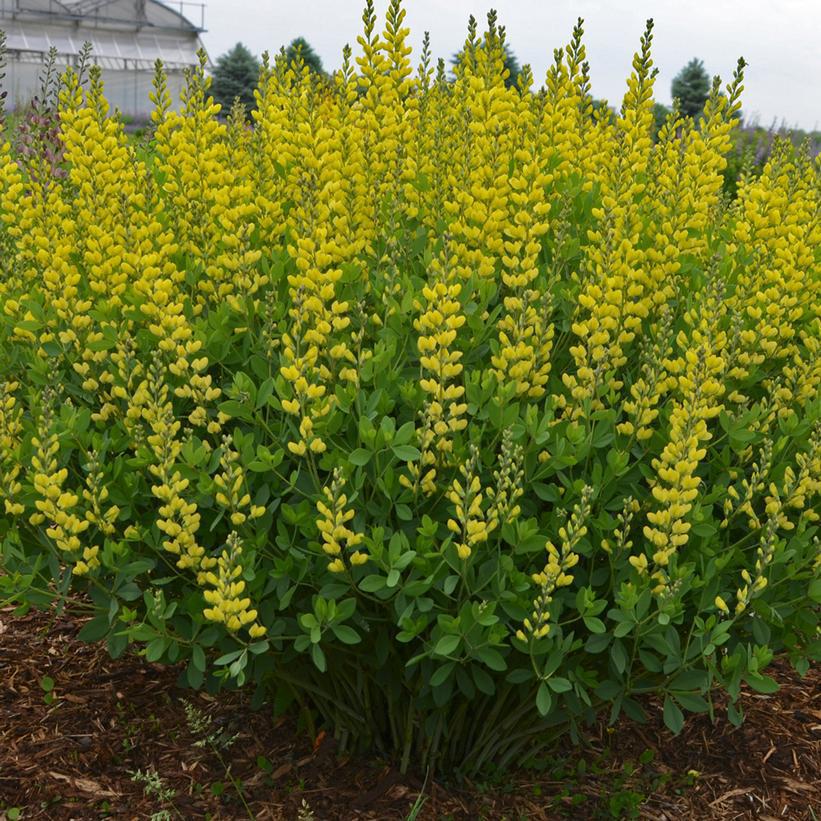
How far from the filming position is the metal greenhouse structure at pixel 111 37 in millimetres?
41562

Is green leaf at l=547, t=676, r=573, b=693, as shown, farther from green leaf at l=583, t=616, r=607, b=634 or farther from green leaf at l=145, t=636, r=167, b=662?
green leaf at l=145, t=636, r=167, b=662

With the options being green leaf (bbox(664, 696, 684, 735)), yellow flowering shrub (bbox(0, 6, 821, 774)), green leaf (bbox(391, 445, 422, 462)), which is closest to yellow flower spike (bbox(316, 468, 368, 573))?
yellow flowering shrub (bbox(0, 6, 821, 774))

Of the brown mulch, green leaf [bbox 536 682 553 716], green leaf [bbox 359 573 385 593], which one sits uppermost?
green leaf [bbox 359 573 385 593]

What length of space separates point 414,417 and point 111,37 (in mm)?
46583

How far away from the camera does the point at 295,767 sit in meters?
3.57

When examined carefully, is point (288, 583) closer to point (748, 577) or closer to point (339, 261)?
point (339, 261)

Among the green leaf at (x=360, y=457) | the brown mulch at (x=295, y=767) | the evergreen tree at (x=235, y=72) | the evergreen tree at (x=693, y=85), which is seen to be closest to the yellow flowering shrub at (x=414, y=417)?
the green leaf at (x=360, y=457)

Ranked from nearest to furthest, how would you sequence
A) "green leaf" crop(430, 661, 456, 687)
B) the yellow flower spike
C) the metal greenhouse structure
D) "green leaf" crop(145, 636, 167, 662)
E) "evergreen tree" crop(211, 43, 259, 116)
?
the yellow flower spike
"green leaf" crop(430, 661, 456, 687)
"green leaf" crop(145, 636, 167, 662)
"evergreen tree" crop(211, 43, 259, 116)
the metal greenhouse structure

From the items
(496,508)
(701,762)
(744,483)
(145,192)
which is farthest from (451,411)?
(701,762)

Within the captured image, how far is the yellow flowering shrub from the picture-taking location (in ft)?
8.89

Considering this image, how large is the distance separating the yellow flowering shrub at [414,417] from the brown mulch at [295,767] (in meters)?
0.16

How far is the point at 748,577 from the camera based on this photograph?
2.73 metres

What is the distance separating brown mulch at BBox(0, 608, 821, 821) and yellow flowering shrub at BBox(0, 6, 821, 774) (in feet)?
0.53

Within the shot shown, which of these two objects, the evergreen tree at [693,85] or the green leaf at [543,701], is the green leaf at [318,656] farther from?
the evergreen tree at [693,85]
